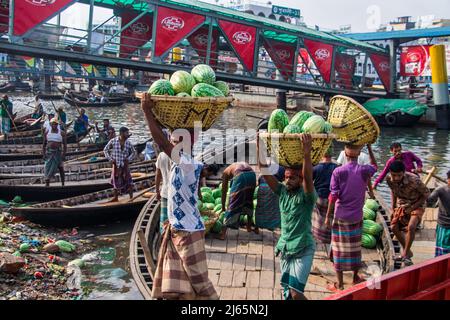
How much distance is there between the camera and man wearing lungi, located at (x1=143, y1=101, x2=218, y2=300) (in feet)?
11.6

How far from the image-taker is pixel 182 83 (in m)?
3.94

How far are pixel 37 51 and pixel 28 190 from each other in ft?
18.2

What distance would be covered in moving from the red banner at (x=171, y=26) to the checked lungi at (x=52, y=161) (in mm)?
7969

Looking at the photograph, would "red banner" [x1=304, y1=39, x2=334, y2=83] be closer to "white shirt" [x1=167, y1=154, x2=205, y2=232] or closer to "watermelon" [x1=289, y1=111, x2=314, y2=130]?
"watermelon" [x1=289, y1=111, x2=314, y2=130]

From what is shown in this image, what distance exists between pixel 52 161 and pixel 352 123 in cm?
762

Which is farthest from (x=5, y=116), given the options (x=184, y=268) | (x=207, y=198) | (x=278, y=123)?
(x=184, y=268)

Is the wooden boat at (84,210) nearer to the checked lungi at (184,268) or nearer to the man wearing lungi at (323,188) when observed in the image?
the man wearing lungi at (323,188)

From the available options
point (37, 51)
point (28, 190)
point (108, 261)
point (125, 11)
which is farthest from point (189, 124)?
point (125, 11)

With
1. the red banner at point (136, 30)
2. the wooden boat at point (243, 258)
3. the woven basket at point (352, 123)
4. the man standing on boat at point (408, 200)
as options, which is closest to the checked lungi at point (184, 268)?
the wooden boat at point (243, 258)

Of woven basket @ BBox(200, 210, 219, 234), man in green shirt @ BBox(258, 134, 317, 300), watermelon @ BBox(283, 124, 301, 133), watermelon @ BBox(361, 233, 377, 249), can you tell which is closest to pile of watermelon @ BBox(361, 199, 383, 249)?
watermelon @ BBox(361, 233, 377, 249)

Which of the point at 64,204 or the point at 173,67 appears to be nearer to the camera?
the point at 64,204

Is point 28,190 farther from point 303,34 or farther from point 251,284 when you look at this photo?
point 303,34

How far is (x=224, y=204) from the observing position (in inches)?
270

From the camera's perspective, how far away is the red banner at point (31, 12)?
44.7 feet
